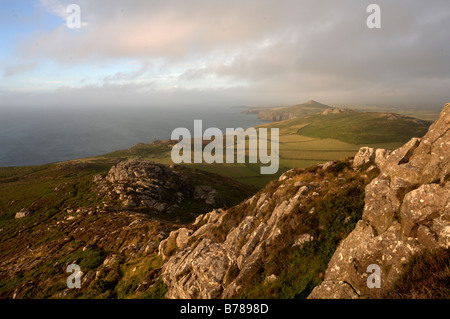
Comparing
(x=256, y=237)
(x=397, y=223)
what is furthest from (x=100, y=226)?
(x=397, y=223)

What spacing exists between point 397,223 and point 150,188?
6169 centimetres

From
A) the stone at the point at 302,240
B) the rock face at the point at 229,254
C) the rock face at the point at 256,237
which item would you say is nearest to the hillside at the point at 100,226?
the rock face at the point at 229,254

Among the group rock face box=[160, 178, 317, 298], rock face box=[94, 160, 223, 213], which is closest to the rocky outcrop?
rock face box=[94, 160, 223, 213]

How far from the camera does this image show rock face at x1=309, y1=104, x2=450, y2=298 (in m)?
8.87

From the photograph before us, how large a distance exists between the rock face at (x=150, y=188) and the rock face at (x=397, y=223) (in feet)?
163

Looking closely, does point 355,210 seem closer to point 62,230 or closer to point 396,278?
point 396,278

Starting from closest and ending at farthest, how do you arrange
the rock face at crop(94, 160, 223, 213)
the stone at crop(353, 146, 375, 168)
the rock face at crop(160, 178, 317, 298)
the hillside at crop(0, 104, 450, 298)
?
the hillside at crop(0, 104, 450, 298) < the rock face at crop(160, 178, 317, 298) < the stone at crop(353, 146, 375, 168) < the rock face at crop(94, 160, 223, 213)

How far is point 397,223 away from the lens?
1009cm

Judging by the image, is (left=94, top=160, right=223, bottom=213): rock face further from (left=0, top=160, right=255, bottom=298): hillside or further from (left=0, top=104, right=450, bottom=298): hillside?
(left=0, top=104, right=450, bottom=298): hillside

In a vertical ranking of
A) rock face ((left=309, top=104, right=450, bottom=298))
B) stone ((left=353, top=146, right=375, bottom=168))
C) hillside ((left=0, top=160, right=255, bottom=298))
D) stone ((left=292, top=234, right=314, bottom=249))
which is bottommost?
hillside ((left=0, top=160, right=255, bottom=298))

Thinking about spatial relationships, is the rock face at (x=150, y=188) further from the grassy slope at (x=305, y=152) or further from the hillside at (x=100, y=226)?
the grassy slope at (x=305, y=152)

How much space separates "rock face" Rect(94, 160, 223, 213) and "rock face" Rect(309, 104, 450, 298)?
49833mm

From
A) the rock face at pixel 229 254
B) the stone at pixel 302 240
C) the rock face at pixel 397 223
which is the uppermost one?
the rock face at pixel 397 223

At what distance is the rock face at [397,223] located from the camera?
887 centimetres
